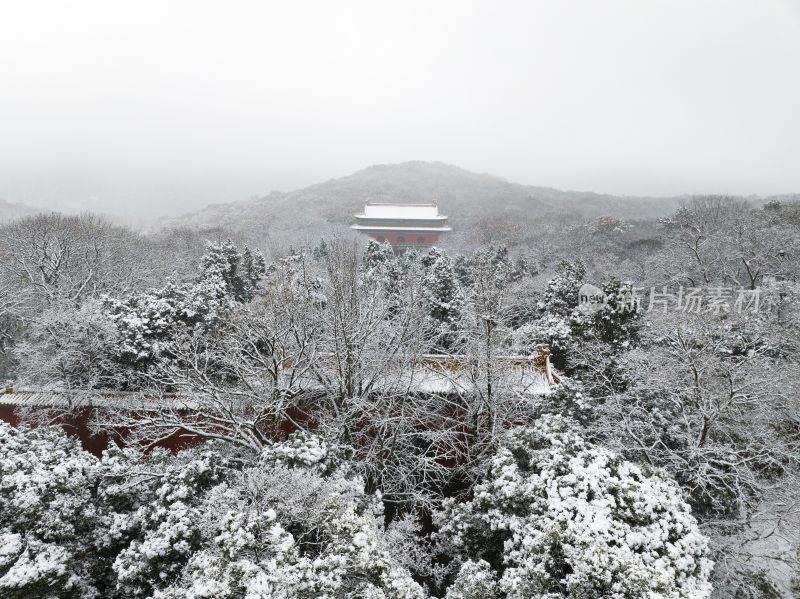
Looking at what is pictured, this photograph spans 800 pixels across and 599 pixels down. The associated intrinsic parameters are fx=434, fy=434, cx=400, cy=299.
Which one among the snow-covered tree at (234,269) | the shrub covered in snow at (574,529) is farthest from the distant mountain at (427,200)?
the shrub covered in snow at (574,529)

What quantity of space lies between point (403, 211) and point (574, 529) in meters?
41.3

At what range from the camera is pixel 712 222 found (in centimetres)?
2311

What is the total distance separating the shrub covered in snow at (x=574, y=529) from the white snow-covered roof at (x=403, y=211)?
35.7m

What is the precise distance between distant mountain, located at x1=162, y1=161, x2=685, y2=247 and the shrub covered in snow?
2561cm

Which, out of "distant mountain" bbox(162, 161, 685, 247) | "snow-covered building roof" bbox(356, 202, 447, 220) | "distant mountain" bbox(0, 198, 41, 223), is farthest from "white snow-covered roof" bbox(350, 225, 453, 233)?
"distant mountain" bbox(0, 198, 41, 223)

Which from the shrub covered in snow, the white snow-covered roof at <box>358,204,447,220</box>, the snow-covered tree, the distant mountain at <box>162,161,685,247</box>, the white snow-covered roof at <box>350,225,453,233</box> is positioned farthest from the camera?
the distant mountain at <box>162,161,685,247</box>

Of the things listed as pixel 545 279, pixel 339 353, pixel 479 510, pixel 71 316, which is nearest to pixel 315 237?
pixel 545 279

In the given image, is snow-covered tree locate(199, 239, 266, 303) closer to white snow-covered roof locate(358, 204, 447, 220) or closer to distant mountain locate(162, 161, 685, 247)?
distant mountain locate(162, 161, 685, 247)

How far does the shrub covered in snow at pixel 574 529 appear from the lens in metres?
5.43

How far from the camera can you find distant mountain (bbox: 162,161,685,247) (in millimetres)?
43812

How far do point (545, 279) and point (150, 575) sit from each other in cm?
2258

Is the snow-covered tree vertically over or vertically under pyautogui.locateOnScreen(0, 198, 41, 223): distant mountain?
under

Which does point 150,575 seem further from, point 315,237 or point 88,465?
point 315,237

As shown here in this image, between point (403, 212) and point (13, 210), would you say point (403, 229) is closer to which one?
point (403, 212)
